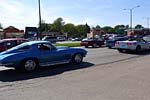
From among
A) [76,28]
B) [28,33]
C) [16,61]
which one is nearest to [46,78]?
[16,61]

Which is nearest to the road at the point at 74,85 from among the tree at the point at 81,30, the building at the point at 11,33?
the building at the point at 11,33

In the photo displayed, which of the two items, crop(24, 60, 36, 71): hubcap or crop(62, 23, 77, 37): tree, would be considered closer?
crop(24, 60, 36, 71): hubcap

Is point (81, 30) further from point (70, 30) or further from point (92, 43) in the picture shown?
point (92, 43)

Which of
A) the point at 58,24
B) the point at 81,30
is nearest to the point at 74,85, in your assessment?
the point at 81,30

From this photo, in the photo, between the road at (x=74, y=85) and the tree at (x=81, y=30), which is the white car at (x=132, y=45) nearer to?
the road at (x=74, y=85)

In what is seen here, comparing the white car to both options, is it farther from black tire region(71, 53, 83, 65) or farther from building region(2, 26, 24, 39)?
building region(2, 26, 24, 39)

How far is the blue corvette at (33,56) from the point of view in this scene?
10.3 m

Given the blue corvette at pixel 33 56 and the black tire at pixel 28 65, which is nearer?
the blue corvette at pixel 33 56

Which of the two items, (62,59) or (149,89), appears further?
(62,59)

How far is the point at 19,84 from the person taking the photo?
27.7ft

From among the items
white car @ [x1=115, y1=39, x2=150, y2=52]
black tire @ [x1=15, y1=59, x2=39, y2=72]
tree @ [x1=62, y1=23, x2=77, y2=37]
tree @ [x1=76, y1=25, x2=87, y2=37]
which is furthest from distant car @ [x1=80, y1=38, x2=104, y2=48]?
tree @ [x1=62, y1=23, x2=77, y2=37]

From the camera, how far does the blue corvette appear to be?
33.8 feet

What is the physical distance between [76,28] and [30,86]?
14570 cm

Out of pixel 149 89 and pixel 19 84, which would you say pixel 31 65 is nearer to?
pixel 19 84
